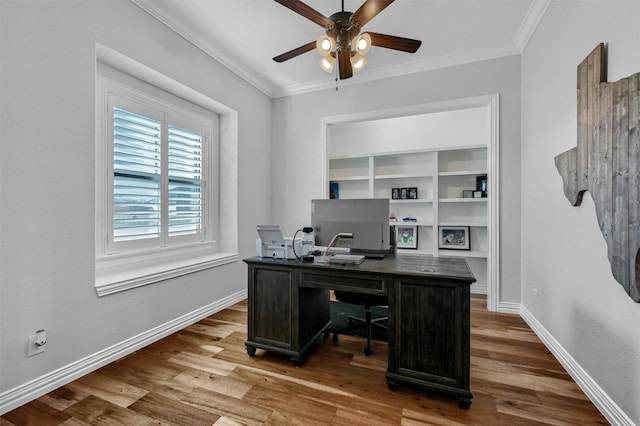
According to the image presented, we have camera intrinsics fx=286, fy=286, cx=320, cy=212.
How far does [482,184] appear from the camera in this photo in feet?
13.0

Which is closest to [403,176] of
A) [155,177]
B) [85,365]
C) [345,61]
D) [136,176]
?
[345,61]

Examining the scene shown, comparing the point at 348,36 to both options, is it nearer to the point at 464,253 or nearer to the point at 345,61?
the point at 345,61

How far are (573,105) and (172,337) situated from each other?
12.2ft

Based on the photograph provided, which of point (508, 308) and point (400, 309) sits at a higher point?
point (400, 309)

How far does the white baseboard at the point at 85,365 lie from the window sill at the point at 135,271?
44cm

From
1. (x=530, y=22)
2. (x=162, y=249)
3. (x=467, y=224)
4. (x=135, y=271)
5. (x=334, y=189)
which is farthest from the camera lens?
(x=334, y=189)

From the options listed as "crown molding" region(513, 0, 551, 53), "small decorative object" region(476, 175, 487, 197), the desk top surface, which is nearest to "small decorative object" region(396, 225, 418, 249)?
"small decorative object" region(476, 175, 487, 197)

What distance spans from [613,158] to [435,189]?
8.64ft

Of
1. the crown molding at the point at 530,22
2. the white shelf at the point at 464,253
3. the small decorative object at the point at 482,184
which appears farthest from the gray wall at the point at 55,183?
the small decorative object at the point at 482,184

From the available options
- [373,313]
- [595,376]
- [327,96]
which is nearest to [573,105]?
[595,376]

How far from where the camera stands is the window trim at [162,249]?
2.35m

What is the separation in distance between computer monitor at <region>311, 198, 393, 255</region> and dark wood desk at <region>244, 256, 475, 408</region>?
18 cm

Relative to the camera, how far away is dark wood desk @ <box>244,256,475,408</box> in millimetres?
1694

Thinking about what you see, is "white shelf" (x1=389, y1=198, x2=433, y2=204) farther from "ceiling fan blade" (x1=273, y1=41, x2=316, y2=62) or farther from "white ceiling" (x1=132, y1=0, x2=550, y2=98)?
"ceiling fan blade" (x1=273, y1=41, x2=316, y2=62)
